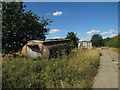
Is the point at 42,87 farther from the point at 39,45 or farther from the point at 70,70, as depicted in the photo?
the point at 39,45

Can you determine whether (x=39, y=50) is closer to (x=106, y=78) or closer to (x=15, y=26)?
(x=15, y=26)

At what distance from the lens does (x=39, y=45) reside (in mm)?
7820

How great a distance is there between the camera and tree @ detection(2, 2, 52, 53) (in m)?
9.12

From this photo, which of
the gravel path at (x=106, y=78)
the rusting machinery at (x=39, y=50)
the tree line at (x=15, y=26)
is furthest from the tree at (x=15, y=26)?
the gravel path at (x=106, y=78)

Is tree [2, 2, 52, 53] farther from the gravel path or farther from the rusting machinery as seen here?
the gravel path

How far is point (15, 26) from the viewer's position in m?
8.97

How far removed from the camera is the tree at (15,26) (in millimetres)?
9125

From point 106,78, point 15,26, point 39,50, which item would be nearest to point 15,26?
point 15,26

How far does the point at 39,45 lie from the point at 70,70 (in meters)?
3.68

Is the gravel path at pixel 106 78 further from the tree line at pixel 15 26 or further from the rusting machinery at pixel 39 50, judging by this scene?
the tree line at pixel 15 26

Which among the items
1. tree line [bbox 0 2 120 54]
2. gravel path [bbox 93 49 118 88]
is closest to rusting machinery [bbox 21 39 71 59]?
tree line [bbox 0 2 120 54]

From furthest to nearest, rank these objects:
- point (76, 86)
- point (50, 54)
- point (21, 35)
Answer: point (21, 35)
point (50, 54)
point (76, 86)

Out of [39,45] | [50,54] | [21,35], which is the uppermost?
[21,35]

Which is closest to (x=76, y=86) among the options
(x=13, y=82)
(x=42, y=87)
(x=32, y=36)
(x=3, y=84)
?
Result: (x=42, y=87)
